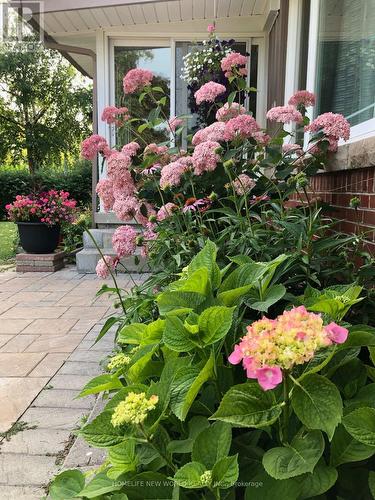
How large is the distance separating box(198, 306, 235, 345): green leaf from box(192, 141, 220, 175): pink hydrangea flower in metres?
1.24

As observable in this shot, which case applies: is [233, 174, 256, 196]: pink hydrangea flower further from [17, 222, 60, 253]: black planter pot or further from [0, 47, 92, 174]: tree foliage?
[0, 47, 92, 174]: tree foliage

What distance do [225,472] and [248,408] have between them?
0.11 meters

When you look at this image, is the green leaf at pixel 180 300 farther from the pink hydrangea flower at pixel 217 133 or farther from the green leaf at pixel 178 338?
the pink hydrangea flower at pixel 217 133

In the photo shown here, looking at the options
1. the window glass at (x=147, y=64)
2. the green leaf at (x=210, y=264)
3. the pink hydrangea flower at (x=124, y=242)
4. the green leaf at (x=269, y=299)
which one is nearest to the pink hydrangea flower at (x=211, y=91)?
the pink hydrangea flower at (x=124, y=242)

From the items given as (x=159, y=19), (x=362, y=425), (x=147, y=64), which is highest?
(x=159, y=19)

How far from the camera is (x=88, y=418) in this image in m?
1.98

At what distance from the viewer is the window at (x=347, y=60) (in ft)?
7.60

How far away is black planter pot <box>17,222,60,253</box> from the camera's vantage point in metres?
5.81

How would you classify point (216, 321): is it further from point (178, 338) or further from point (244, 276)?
point (244, 276)

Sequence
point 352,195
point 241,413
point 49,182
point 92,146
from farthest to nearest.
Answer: point 49,182, point 92,146, point 352,195, point 241,413

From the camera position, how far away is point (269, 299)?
1066 millimetres

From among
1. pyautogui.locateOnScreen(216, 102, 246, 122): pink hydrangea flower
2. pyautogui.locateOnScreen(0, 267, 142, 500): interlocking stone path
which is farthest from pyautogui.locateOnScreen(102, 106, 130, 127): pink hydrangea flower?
pyautogui.locateOnScreen(0, 267, 142, 500): interlocking stone path

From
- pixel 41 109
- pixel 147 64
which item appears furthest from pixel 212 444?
pixel 41 109

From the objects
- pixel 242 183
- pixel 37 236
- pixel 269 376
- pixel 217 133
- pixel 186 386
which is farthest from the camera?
pixel 37 236
